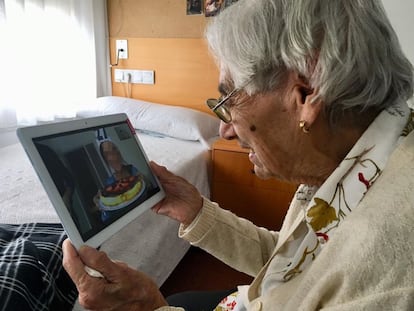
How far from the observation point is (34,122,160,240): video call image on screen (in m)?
0.55

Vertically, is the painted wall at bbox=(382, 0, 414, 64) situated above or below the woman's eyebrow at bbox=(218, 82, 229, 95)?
above

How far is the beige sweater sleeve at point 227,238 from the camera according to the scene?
2.84 feet

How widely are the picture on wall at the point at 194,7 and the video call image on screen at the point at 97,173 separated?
5.64 ft

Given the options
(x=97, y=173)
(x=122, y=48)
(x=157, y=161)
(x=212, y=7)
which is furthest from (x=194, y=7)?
(x=97, y=173)

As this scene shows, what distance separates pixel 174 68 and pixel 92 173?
6.20ft


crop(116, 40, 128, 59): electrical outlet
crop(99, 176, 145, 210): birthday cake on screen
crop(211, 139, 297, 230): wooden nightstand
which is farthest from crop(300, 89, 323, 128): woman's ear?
crop(116, 40, 128, 59): electrical outlet

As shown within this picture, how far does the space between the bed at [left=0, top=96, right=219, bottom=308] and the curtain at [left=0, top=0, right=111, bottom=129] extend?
17 centimetres

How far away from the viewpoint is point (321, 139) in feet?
1.92

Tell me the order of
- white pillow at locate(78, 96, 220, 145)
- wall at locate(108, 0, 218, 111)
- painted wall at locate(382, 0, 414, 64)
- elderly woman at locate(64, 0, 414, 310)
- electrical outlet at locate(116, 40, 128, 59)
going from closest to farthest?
elderly woman at locate(64, 0, 414, 310) → painted wall at locate(382, 0, 414, 64) → white pillow at locate(78, 96, 220, 145) → wall at locate(108, 0, 218, 111) → electrical outlet at locate(116, 40, 128, 59)

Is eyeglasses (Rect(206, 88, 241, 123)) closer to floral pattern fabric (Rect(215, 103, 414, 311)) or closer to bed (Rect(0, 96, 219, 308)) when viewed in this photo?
floral pattern fabric (Rect(215, 103, 414, 311))

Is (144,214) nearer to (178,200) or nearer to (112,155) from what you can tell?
(178,200)

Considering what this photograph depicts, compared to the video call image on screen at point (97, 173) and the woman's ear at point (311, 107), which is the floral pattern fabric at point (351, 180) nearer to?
the woman's ear at point (311, 107)

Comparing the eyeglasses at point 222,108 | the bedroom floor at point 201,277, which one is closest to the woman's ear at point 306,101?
the eyeglasses at point 222,108

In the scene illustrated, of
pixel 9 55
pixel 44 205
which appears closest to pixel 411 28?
pixel 44 205
